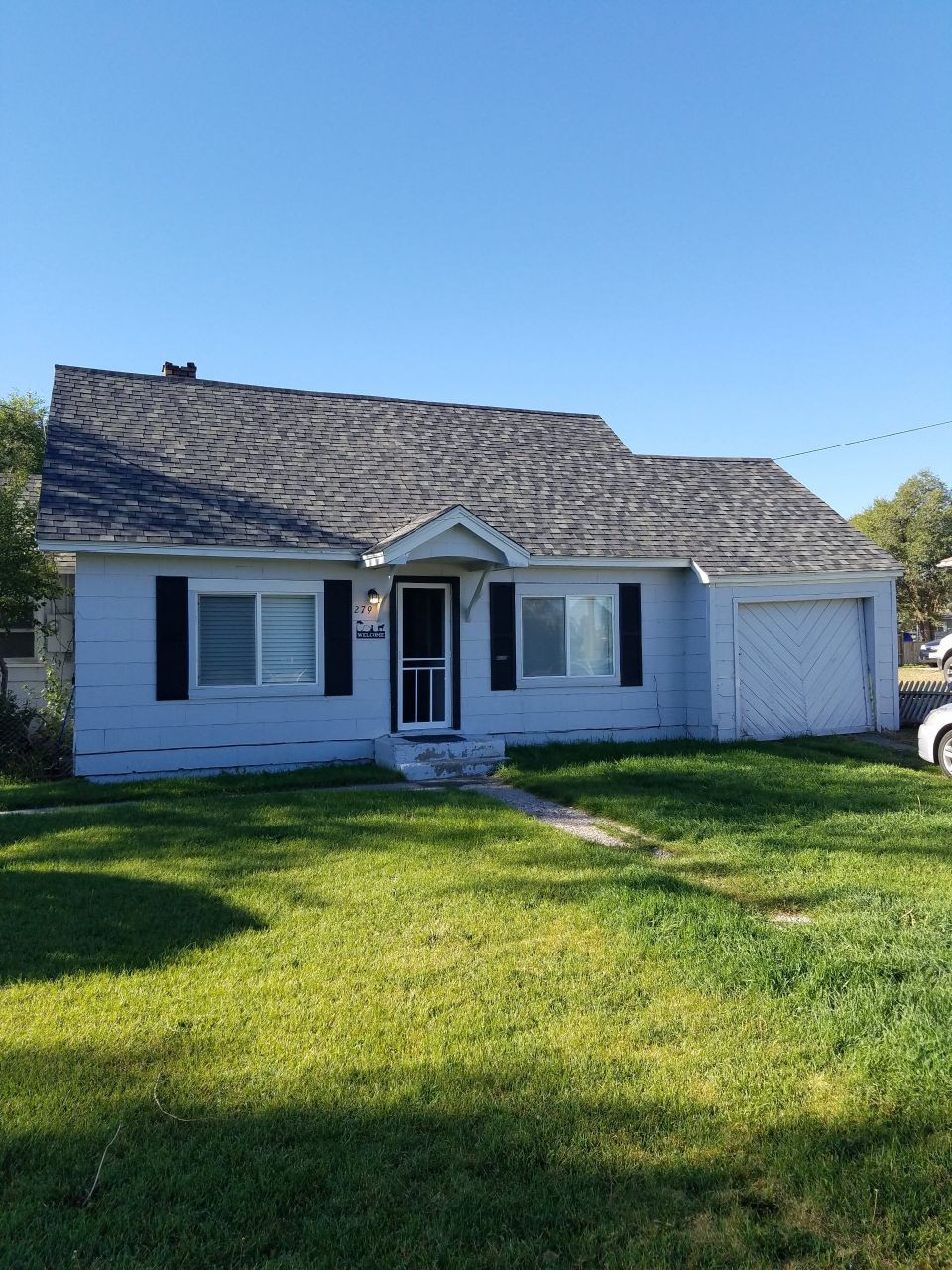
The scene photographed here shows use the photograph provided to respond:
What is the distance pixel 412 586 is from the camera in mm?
13211

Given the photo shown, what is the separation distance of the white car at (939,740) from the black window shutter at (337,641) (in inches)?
301

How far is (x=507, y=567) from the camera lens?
42.4 feet

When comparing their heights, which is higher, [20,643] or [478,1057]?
[20,643]

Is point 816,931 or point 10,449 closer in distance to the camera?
point 816,931

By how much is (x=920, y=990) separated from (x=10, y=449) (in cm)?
2210

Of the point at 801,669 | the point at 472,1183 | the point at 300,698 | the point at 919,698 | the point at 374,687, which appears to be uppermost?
the point at 801,669

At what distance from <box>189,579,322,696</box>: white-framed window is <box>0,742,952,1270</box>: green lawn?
4550 mm

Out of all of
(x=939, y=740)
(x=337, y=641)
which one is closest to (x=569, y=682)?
(x=337, y=641)

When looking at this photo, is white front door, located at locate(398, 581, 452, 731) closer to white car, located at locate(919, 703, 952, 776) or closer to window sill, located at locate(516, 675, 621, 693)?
window sill, located at locate(516, 675, 621, 693)

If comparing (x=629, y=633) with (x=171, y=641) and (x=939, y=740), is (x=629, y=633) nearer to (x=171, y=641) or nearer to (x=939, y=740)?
(x=939, y=740)

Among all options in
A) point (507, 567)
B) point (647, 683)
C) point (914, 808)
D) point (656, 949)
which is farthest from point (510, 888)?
point (647, 683)

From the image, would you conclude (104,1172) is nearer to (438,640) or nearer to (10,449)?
(438,640)

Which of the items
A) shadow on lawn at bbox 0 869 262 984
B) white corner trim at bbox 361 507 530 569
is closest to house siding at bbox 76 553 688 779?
white corner trim at bbox 361 507 530 569

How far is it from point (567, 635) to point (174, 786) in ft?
20.4
